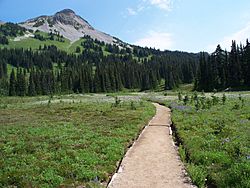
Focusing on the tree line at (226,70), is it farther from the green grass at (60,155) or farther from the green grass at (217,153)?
the green grass at (60,155)

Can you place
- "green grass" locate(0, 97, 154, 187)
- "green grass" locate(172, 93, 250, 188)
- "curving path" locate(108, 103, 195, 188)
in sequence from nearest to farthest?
"green grass" locate(172, 93, 250, 188), "curving path" locate(108, 103, 195, 188), "green grass" locate(0, 97, 154, 187)

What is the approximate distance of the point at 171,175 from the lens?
553 inches

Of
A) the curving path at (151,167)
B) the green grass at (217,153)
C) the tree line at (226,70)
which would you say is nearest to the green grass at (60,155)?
the curving path at (151,167)

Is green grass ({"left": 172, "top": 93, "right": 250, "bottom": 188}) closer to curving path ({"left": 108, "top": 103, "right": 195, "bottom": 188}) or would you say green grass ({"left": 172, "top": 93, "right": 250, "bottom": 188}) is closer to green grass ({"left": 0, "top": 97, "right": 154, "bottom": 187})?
curving path ({"left": 108, "top": 103, "right": 195, "bottom": 188})

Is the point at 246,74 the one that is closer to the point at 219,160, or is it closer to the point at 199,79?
the point at 199,79

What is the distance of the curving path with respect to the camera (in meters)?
13.1

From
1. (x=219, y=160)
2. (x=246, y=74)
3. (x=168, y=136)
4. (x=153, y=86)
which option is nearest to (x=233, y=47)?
(x=246, y=74)

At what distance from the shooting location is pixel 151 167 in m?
15.3

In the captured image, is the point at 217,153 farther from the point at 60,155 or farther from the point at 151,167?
the point at 60,155

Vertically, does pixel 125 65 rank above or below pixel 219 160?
above

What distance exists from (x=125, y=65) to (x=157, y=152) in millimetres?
166735

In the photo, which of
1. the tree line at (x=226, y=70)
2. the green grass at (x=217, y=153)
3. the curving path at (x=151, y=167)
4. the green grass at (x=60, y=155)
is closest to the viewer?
the green grass at (x=217, y=153)

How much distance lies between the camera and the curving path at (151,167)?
13109mm

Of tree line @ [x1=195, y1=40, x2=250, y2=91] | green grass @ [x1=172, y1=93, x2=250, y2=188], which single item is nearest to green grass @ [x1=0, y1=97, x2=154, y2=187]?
green grass @ [x1=172, y1=93, x2=250, y2=188]
